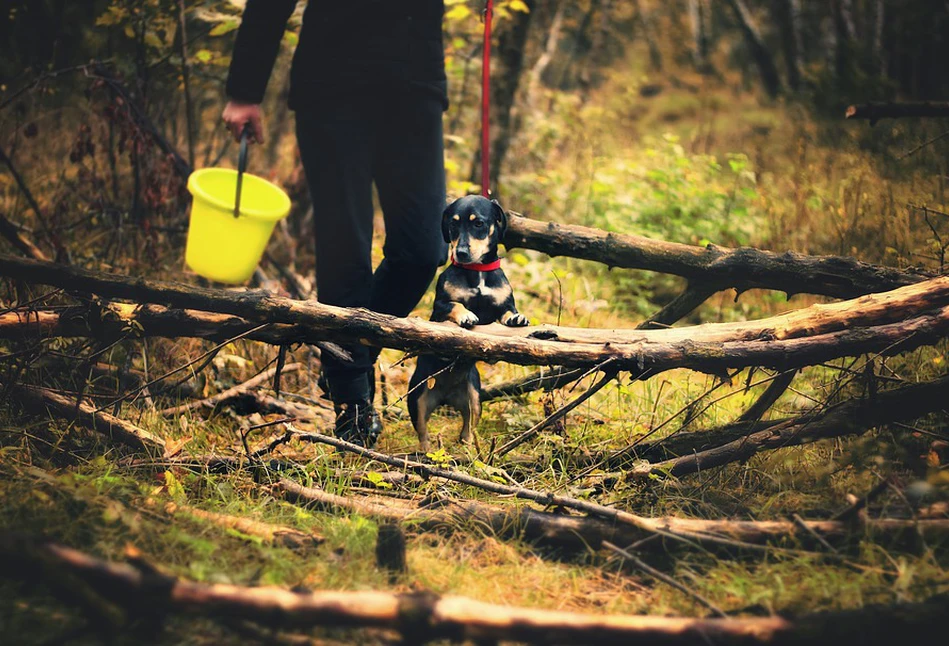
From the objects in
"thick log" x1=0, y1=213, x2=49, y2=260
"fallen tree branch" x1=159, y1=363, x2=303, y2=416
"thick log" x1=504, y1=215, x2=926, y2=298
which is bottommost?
"fallen tree branch" x1=159, y1=363, x2=303, y2=416

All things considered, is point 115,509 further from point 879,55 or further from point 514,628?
point 879,55

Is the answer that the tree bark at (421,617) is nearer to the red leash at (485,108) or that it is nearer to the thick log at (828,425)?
the thick log at (828,425)

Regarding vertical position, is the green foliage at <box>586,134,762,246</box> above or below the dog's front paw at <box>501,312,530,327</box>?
above

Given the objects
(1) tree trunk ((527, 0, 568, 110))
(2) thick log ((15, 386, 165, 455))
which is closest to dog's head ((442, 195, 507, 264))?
(2) thick log ((15, 386, 165, 455))

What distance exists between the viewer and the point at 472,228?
10.5 ft

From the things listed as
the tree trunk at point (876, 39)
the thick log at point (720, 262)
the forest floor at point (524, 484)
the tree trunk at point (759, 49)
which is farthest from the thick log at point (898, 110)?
the tree trunk at point (759, 49)

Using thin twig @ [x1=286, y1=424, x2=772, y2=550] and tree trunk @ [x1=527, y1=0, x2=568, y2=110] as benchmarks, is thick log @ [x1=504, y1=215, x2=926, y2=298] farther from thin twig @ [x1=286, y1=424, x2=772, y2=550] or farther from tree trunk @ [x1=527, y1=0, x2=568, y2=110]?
tree trunk @ [x1=527, y1=0, x2=568, y2=110]

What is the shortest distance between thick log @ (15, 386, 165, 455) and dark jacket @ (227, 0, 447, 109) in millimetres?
1419

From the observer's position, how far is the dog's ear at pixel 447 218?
10.6ft

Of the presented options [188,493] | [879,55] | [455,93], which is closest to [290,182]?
[455,93]

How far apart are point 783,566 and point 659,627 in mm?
709

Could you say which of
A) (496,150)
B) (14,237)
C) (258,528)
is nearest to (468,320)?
(258,528)

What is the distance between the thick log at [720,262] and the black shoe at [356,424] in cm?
96

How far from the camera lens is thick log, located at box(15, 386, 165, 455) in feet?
10.7
